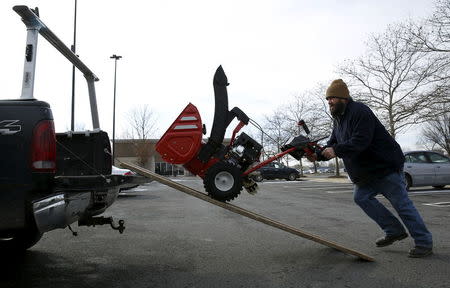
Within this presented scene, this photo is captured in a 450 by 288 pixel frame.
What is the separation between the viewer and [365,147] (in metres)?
4.15

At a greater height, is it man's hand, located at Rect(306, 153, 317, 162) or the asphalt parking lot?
man's hand, located at Rect(306, 153, 317, 162)

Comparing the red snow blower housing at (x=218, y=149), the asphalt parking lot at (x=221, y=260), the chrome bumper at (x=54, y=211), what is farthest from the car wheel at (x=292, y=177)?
the chrome bumper at (x=54, y=211)

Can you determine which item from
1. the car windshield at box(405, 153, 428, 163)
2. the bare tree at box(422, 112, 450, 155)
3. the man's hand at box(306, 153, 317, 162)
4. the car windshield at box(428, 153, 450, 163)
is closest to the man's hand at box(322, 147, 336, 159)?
the man's hand at box(306, 153, 317, 162)

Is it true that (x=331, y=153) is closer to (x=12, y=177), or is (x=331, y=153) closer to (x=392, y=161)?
(x=392, y=161)

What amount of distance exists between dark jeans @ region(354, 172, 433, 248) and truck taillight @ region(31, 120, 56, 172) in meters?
3.22

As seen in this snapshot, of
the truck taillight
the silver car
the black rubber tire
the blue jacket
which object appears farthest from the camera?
the silver car

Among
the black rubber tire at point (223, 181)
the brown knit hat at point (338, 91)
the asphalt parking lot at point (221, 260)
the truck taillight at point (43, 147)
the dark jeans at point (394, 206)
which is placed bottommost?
the asphalt parking lot at point (221, 260)

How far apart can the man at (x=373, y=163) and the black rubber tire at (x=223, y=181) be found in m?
0.92

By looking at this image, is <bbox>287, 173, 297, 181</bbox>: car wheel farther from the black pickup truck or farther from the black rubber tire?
the black pickup truck

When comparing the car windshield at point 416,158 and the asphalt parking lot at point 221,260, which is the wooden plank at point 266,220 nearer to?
the asphalt parking lot at point 221,260

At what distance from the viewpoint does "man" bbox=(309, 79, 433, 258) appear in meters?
4.18

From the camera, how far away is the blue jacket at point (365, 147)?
4172mm

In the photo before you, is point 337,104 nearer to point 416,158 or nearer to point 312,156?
point 312,156

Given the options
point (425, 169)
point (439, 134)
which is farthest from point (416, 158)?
point (439, 134)
